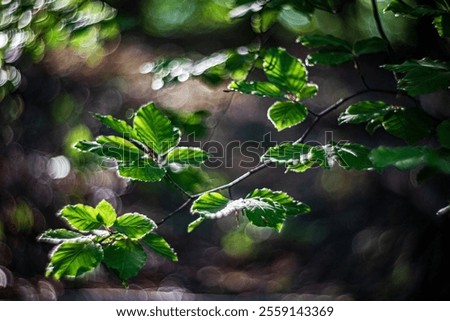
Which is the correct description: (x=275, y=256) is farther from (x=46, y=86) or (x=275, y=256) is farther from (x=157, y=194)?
(x=46, y=86)

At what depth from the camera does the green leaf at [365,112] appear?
0.63m

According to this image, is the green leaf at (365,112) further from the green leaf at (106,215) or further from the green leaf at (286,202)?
the green leaf at (106,215)

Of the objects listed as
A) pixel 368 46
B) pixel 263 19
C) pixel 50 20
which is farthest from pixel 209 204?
pixel 50 20

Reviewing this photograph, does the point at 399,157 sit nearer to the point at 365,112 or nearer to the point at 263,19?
the point at 365,112

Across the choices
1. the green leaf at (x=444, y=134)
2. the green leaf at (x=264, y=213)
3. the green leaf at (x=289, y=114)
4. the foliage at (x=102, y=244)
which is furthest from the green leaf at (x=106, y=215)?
the green leaf at (x=444, y=134)

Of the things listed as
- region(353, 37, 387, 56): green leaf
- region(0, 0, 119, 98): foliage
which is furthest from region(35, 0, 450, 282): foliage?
region(0, 0, 119, 98): foliage

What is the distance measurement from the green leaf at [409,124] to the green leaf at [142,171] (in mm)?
302

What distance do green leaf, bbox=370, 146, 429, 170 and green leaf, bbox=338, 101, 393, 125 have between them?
0.19 meters

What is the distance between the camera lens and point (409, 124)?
63cm

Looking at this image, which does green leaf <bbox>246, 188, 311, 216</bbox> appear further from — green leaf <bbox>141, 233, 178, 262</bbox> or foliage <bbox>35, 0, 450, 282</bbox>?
green leaf <bbox>141, 233, 178, 262</bbox>

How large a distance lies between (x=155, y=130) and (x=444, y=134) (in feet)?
1.11

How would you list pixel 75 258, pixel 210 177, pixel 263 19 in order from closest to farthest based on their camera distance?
pixel 75 258 < pixel 263 19 < pixel 210 177

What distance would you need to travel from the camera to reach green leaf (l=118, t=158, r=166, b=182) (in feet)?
1.86

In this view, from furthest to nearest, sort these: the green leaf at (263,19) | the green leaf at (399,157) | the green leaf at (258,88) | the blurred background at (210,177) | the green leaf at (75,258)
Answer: the blurred background at (210,177) → the green leaf at (263,19) → the green leaf at (258,88) → the green leaf at (75,258) → the green leaf at (399,157)
